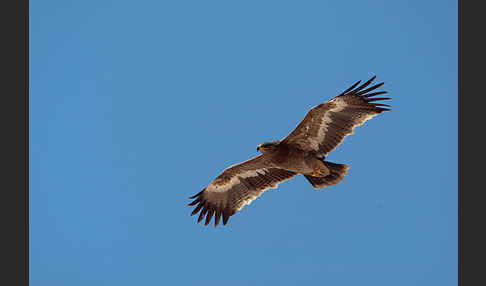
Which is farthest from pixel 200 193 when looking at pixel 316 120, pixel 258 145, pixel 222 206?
pixel 316 120

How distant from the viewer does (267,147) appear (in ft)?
35.9

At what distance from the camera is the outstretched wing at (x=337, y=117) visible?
434 inches

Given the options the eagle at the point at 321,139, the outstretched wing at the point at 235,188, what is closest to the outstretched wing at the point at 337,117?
the eagle at the point at 321,139

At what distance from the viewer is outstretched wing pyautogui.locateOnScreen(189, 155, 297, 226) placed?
1216 centimetres

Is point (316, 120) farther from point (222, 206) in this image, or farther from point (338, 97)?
point (222, 206)

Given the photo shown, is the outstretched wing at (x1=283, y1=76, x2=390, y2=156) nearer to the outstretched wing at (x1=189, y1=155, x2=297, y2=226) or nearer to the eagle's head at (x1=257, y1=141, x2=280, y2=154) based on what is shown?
the eagle's head at (x1=257, y1=141, x2=280, y2=154)

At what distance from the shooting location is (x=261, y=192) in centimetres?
1221

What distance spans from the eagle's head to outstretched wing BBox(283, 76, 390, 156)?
1.08 feet

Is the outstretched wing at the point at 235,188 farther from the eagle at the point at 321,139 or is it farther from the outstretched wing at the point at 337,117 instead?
the outstretched wing at the point at 337,117

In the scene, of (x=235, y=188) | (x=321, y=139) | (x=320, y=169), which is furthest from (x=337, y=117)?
(x=235, y=188)

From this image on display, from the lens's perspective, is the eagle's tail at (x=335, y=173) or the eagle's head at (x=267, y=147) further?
the eagle's tail at (x=335, y=173)

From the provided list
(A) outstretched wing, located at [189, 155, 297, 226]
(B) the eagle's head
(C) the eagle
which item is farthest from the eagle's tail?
(B) the eagle's head

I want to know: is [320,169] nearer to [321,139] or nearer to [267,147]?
[321,139]

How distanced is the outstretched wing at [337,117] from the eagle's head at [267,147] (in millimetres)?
329
